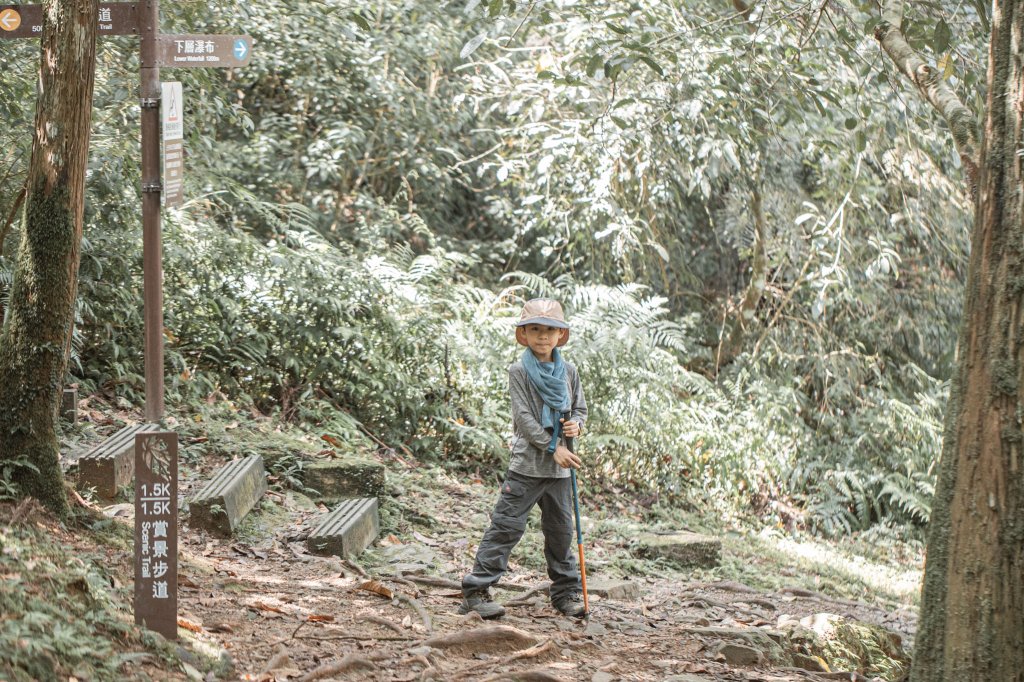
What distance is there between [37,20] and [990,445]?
191 inches

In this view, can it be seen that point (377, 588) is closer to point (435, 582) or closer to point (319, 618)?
point (435, 582)

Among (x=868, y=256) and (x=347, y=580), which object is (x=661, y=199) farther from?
(x=347, y=580)

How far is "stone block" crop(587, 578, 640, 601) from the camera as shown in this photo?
21.3 feet

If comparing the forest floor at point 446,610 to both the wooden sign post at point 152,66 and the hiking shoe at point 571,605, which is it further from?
the wooden sign post at point 152,66

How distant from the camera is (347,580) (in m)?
5.83

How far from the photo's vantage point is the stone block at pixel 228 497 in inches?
241

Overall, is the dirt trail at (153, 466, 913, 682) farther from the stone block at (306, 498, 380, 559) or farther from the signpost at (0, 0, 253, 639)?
the signpost at (0, 0, 253, 639)

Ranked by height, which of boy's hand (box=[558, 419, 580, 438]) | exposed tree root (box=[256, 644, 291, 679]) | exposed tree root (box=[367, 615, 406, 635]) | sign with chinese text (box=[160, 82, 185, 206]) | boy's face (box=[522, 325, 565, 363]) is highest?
sign with chinese text (box=[160, 82, 185, 206])

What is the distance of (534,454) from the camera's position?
5.65m

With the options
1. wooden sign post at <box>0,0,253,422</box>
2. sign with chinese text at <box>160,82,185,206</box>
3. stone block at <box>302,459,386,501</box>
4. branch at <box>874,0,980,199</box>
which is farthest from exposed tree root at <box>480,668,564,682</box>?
stone block at <box>302,459,386,501</box>

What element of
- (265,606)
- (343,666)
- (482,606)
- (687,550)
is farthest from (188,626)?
(687,550)

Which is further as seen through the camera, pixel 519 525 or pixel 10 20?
pixel 519 525

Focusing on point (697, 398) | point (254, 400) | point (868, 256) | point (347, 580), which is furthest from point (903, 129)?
point (347, 580)

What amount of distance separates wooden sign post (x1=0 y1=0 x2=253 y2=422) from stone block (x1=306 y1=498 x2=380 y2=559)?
6.53 feet
